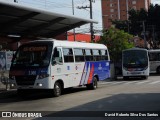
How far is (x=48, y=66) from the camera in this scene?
59.7ft

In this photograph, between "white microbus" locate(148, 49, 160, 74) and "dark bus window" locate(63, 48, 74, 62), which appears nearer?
"dark bus window" locate(63, 48, 74, 62)

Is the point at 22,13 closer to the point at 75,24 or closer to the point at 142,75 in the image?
the point at 75,24

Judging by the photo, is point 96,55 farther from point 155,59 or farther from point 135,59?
point 155,59

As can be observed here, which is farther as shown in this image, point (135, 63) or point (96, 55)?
point (135, 63)

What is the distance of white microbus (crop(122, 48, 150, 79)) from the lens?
1330 inches

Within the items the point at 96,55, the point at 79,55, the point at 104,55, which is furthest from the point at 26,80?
the point at 104,55

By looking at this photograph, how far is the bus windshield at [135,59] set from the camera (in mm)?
34034

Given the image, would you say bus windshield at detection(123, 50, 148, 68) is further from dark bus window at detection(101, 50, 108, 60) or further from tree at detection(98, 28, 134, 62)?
tree at detection(98, 28, 134, 62)

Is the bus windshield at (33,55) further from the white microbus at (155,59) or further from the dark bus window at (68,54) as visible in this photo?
the white microbus at (155,59)

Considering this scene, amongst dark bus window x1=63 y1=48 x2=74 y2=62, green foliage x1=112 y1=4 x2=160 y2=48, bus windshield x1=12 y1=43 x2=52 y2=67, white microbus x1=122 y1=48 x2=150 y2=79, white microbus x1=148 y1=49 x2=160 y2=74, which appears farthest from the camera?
green foliage x1=112 y1=4 x2=160 y2=48

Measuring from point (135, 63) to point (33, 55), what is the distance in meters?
16.8

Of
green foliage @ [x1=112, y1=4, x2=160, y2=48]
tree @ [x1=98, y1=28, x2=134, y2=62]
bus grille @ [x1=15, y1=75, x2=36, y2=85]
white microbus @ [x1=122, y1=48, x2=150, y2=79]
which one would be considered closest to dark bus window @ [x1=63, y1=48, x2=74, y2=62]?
bus grille @ [x1=15, y1=75, x2=36, y2=85]

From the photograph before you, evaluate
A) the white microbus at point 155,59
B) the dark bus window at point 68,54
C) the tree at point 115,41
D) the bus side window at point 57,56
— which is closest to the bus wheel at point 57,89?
the bus side window at point 57,56

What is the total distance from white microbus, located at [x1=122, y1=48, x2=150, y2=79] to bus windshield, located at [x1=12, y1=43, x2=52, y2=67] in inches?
641
